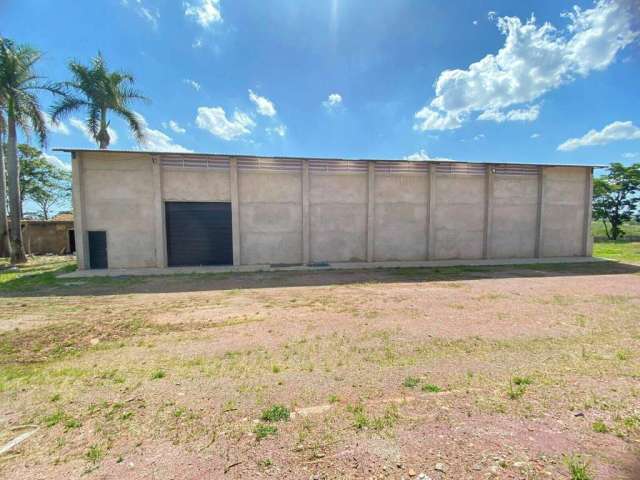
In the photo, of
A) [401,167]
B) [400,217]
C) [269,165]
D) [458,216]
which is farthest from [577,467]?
[458,216]

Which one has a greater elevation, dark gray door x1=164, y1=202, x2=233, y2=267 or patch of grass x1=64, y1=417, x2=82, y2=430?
dark gray door x1=164, y1=202, x2=233, y2=267

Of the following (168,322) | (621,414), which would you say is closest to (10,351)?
(168,322)

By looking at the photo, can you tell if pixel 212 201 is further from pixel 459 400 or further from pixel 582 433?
pixel 582 433

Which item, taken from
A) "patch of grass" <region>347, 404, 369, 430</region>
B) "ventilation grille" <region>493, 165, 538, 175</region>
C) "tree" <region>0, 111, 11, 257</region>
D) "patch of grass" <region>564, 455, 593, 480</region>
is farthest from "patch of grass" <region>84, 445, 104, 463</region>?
"tree" <region>0, 111, 11, 257</region>

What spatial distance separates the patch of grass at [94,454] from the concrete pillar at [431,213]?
Answer: 15.1 meters

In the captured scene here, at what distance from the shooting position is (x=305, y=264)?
45.1 ft

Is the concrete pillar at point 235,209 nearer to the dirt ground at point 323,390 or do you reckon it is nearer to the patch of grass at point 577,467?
the dirt ground at point 323,390

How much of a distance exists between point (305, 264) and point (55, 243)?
61.3 feet

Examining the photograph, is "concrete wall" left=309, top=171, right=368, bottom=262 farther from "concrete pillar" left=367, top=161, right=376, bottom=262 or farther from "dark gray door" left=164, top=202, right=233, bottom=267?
"dark gray door" left=164, top=202, right=233, bottom=267

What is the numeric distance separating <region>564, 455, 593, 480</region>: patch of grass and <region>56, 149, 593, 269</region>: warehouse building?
12.0 m

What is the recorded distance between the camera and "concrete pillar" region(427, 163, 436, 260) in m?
14.8

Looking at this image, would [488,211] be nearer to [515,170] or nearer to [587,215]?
[515,170]

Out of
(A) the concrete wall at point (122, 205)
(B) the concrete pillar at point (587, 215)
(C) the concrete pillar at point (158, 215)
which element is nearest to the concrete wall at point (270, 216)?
(C) the concrete pillar at point (158, 215)

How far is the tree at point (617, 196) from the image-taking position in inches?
1176
